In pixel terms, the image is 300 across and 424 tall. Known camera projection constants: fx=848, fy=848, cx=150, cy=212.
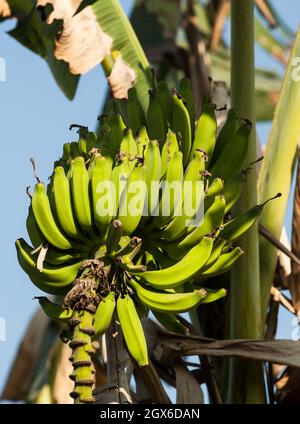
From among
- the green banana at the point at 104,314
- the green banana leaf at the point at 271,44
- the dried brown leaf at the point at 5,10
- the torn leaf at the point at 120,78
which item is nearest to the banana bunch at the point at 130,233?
the green banana at the point at 104,314

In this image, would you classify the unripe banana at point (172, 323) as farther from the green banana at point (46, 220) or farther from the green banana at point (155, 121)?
the green banana at point (155, 121)

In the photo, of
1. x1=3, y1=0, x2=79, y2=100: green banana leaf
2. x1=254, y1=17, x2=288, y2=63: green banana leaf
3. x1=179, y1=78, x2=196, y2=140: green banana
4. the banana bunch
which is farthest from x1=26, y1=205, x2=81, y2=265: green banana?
x1=254, y1=17, x2=288, y2=63: green banana leaf

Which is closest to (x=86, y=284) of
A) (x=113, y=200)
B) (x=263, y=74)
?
(x=113, y=200)

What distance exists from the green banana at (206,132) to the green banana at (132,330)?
1.37ft

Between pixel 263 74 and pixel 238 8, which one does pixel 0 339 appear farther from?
pixel 263 74

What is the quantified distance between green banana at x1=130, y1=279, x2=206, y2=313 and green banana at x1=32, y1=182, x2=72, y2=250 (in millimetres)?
159

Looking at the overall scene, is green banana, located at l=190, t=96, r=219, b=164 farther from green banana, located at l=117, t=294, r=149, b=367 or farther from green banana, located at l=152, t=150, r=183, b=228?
green banana, located at l=117, t=294, r=149, b=367

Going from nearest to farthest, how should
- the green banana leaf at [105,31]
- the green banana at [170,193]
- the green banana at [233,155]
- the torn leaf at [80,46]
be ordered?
the green banana at [170,193], the green banana at [233,155], the torn leaf at [80,46], the green banana leaf at [105,31]

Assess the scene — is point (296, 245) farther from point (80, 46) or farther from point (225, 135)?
point (80, 46)

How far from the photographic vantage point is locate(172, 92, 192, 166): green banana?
1.87 meters

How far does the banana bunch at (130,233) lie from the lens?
1612 mm

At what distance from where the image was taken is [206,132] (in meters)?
1.88

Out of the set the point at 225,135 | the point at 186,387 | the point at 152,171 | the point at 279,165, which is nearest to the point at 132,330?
the point at 152,171

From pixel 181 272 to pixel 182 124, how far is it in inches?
15.0
